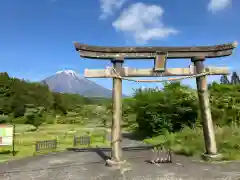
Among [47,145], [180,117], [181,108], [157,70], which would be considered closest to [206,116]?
[157,70]

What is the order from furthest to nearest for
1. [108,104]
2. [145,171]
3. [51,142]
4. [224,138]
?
[108,104] → [51,142] → [224,138] → [145,171]

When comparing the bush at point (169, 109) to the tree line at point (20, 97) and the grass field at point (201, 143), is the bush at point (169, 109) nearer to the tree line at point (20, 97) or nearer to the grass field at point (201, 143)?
the grass field at point (201, 143)

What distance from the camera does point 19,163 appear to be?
29.5 feet

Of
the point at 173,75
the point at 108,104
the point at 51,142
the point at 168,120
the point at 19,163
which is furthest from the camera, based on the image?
the point at 108,104

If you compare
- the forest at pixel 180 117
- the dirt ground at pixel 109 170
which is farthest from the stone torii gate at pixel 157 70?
the forest at pixel 180 117

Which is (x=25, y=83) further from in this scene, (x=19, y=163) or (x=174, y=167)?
(x=174, y=167)

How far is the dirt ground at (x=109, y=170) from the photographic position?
6.72 m

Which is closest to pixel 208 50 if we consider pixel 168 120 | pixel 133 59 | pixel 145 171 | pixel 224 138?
pixel 133 59

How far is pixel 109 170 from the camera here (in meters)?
7.36

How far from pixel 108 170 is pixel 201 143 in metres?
4.52

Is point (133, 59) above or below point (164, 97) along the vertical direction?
above

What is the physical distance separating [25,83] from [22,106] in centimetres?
401

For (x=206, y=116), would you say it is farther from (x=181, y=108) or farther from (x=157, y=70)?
(x=181, y=108)

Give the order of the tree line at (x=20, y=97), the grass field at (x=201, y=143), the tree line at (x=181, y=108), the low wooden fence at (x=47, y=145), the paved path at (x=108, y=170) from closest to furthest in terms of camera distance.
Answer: the paved path at (x=108, y=170) < the grass field at (x=201, y=143) < the low wooden fence at (x=47, y=145) < the tree line at (x=181, y=108) < the tree line at (x=20, y=97)
